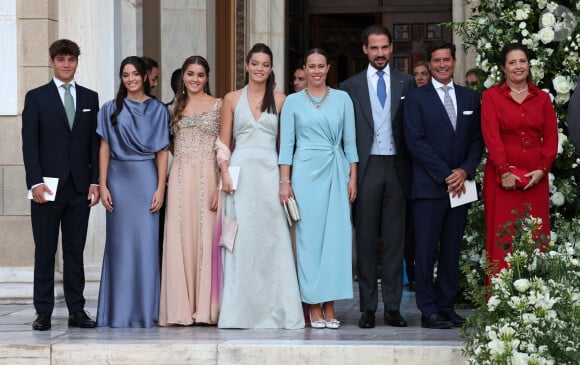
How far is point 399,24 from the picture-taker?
14602 millimetres

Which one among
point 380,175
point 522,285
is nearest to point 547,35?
point 380,175

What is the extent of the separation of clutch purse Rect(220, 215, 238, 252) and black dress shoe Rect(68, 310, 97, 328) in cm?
108

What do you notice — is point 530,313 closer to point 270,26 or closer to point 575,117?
point 575,117

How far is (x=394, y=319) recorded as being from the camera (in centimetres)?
863

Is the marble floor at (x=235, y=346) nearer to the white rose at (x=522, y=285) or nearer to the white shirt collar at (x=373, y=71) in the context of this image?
the white rose at (x=522, y=285)

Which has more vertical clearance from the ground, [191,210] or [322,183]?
[322,183]

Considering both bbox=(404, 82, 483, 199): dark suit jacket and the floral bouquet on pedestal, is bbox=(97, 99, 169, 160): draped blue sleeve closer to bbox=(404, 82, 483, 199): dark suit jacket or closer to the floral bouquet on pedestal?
bbox=(404, 82, 483, 199): dark suit jacket

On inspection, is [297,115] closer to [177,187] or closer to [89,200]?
[177,187]

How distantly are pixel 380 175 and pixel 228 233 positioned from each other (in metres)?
1.13

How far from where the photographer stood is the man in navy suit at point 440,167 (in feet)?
27.8

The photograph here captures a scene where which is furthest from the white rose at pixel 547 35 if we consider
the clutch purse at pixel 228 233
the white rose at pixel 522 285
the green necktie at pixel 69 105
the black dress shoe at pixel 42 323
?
the black dress shoe at pixel 42 323

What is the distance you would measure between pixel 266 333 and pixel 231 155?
1.32m

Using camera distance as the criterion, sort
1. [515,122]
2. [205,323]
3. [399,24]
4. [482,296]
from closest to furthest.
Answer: [482,296]
[515,122]
[205,323]
[399,24]

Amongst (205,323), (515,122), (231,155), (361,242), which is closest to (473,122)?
(515,122)
